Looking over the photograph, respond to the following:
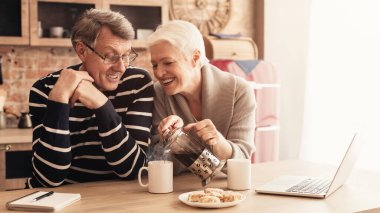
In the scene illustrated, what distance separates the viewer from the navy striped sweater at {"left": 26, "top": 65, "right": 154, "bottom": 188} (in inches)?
63.8

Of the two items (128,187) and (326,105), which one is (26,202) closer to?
(128,187)

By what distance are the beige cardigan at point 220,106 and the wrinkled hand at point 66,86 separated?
0.38 metres

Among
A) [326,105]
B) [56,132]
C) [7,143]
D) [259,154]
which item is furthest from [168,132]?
[326,105]

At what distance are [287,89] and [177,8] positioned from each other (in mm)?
1240

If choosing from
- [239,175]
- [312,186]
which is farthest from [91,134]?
[312,186]

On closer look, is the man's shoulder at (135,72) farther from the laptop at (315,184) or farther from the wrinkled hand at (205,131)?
the laptop at (315,184)

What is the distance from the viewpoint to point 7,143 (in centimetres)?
295

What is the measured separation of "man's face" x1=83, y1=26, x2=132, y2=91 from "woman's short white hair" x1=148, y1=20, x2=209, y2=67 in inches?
4.6

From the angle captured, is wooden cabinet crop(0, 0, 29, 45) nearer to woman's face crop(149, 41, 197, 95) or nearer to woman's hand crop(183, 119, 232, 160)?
woman's face crop(149, 41, 197, 95)

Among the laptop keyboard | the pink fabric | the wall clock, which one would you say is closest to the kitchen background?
the wall clock

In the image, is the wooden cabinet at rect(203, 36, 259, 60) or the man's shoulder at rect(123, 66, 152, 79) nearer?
the man's shoulder at rect(123, 66, 152, 79)

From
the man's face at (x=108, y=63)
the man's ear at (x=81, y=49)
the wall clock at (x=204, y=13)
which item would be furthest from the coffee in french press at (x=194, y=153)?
the wall clock at (x=204, y=13)

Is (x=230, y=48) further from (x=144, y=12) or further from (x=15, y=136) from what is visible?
(x=15, y=136)

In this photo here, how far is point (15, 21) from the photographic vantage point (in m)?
3.38
